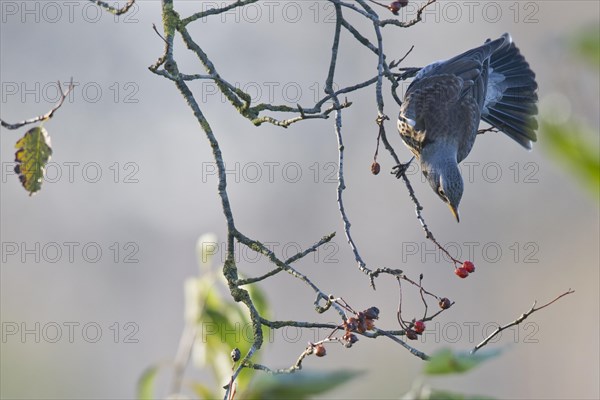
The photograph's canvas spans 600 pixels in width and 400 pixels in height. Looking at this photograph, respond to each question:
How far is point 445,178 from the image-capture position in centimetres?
553

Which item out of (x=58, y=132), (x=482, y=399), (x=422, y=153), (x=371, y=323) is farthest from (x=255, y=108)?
(x=58, y=132)

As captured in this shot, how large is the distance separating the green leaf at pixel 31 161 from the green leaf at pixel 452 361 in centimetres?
226

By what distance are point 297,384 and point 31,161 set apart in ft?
7.11

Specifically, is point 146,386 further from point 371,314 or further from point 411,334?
point 411,334

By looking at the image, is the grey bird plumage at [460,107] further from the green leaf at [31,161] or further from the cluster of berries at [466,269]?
the green leaf at [31,161]

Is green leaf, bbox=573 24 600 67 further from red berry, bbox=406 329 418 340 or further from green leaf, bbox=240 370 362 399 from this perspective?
red berry, bbox=406 329 418 340

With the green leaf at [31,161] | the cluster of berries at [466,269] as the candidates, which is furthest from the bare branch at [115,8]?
the cluster of berries at [466,269]

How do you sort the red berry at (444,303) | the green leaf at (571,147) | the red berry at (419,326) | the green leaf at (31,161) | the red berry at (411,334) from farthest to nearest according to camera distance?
the red berry at (444,303), the green leaf at (31,161), the red berry at (419,326), the red berry at (411,334), the green leaf at (571,147)

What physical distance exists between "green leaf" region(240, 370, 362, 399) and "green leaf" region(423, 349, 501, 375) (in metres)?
0.07

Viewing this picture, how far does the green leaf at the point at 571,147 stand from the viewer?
62cm

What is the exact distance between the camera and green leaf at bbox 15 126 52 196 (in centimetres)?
281

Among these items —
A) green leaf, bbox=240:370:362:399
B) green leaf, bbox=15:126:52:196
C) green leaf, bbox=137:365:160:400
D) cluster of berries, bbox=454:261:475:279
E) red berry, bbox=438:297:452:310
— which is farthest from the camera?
cluster of berries, bbox=454:261:475:279

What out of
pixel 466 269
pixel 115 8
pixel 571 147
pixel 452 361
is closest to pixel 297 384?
pixel 452 361

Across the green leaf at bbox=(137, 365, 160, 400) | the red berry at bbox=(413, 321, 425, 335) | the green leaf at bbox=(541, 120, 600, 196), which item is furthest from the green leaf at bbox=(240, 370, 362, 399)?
the red berry at bbox=(413, 321, 425, 335)
